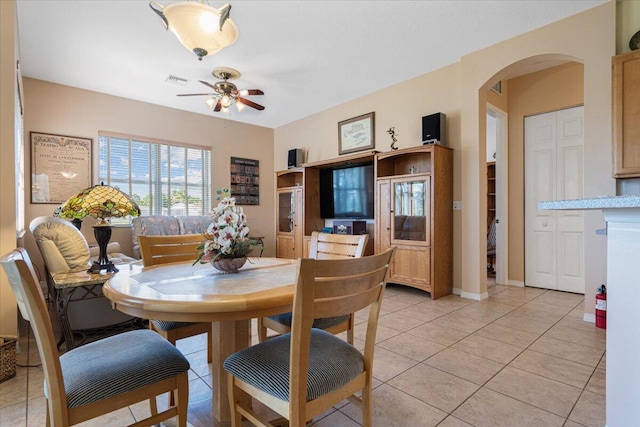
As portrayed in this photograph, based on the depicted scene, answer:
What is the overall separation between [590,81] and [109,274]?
436 centimetres

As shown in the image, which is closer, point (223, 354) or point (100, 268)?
point (223, 354)

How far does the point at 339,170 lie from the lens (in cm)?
512

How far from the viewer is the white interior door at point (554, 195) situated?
3.88m

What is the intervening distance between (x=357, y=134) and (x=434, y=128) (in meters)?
1.46

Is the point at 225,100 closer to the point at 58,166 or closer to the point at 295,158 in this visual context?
the point at 295,158

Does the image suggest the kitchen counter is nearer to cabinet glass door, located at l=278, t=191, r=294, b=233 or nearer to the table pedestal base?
the table pedestal base

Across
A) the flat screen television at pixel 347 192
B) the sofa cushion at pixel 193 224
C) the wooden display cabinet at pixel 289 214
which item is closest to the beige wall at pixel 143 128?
the wooden display cabinet at pixel 289 214

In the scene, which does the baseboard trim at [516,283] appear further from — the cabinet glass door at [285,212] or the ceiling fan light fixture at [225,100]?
the ceiling fan light fixture at [225,100]

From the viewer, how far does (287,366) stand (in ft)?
3.69

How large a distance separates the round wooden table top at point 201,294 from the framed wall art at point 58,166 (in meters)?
3.86

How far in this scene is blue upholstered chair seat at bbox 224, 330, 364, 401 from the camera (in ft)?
3.51

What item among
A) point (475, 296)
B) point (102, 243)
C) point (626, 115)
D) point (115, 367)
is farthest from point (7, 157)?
point (626, 115)

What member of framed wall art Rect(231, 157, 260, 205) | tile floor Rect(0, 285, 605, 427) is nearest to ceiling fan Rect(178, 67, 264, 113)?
framed wall art Rect(231, 157, 260, 205)

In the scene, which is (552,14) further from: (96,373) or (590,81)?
(96,373)
